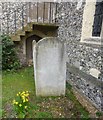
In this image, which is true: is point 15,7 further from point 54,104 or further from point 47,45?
point 54,104

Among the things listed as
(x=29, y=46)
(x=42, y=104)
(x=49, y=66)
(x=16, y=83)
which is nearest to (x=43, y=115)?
(x=42, y=104)

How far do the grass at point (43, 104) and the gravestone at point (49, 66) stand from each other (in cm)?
24

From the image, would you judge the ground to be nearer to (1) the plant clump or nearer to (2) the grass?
(2) the grass

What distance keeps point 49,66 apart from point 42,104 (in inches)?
35.4

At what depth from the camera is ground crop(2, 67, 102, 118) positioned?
12.1 ft

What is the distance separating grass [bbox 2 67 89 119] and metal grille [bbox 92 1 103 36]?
175cm

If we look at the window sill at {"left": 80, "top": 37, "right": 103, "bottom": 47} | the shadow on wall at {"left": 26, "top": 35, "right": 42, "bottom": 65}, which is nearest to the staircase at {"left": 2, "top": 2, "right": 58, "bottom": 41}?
the shadow on wall at {"left": 26, "top": 35, "right": 42, "bottom": 65}

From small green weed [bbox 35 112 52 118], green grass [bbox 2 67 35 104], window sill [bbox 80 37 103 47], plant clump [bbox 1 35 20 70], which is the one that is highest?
Answer: window sill [bbox 80 37 103 47]

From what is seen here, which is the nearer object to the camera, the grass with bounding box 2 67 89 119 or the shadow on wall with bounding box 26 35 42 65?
the grass with bounding box 2 67 89 119

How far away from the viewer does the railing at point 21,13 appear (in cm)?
726

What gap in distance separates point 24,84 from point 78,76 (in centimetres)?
157

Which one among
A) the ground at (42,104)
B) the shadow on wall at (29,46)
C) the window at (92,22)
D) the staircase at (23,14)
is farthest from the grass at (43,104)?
the staircase at (23,14)

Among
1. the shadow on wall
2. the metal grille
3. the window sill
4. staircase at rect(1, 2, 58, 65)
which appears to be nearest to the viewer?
the window sill

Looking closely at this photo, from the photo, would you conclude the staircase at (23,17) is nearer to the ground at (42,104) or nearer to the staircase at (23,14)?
the staircase at (23,14)
